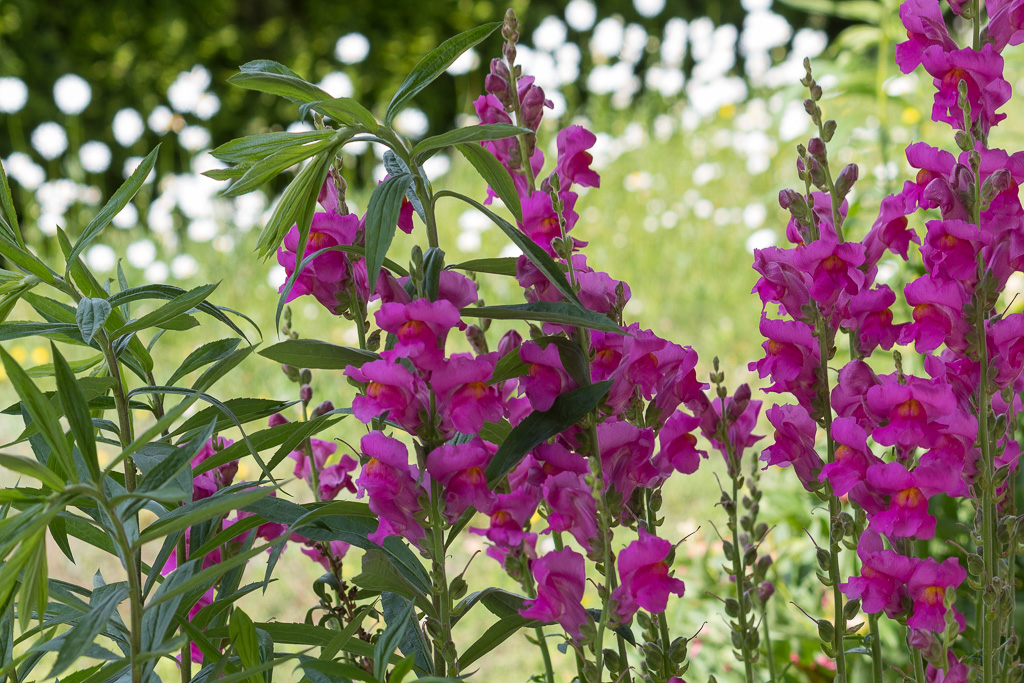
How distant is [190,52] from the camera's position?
4.16m

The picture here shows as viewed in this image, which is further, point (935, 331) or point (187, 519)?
point (935, 331)

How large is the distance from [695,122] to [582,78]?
0.65 metres

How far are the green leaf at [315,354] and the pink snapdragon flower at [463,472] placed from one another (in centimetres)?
10

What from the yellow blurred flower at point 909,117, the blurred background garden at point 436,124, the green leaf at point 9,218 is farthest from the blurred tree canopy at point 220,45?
the green leaf at point 9,218

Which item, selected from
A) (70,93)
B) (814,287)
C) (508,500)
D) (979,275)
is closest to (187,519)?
(508,500)

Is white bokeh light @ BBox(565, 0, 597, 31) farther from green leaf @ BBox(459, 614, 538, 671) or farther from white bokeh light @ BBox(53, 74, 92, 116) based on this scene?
green leaf @ BBox(459, 614, 538, 671)

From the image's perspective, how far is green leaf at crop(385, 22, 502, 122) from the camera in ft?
2.67

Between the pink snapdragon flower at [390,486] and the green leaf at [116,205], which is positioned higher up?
the green leaf at [116,205]

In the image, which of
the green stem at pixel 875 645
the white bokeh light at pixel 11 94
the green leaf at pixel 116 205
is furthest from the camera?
the white bokeh light at pixel 11 94

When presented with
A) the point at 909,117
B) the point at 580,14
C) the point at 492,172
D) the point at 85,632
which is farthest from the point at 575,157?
the point at 580,14

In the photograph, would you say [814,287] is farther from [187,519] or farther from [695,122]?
[695,122]

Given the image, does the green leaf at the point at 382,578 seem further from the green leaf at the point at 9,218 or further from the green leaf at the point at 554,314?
the green leaf at the point at 9,218

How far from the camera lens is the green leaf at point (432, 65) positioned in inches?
32.0

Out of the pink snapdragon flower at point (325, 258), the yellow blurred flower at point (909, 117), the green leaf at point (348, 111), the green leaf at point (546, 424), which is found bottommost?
the green leaf at point (546, 424)
